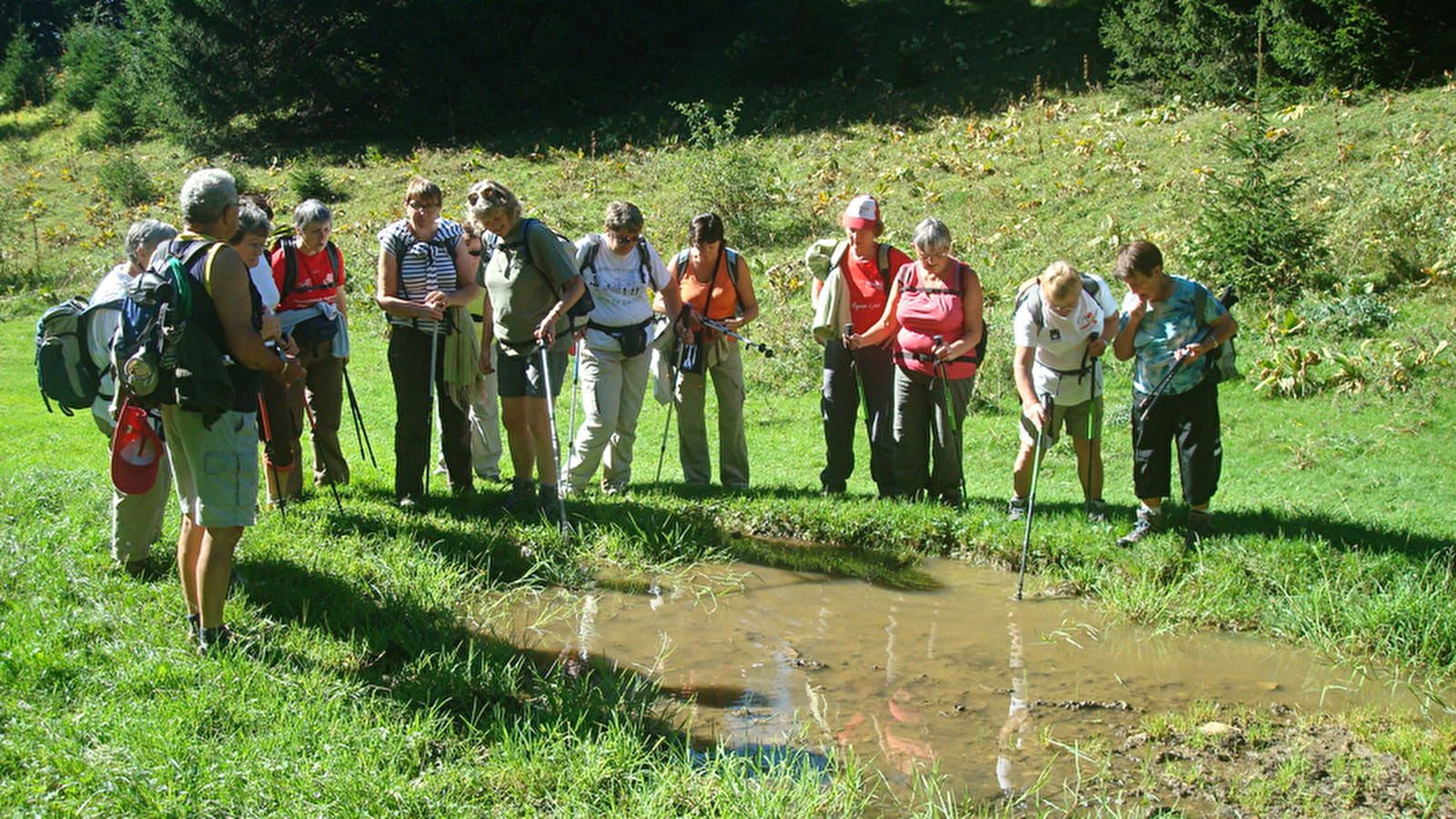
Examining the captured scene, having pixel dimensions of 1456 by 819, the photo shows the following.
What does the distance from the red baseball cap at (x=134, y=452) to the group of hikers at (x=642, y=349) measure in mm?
32

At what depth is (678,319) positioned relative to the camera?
843 centimetres

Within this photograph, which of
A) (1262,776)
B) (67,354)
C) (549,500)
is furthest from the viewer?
(549,500)

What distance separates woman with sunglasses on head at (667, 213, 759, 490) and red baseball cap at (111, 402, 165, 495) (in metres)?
3.77

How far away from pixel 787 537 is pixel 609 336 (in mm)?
1865

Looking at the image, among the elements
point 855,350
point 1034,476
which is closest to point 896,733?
point 1034,476

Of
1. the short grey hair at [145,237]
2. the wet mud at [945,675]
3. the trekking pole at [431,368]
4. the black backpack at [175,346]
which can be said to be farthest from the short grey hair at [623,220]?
the black backpack at [175,346]

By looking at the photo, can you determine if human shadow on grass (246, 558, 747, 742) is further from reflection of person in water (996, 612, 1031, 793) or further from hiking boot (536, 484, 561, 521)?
hiking boot (536, 484, 561, 521)

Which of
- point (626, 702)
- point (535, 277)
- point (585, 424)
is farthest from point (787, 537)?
point (626, 702)

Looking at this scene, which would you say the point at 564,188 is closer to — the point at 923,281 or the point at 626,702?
the point at 923,281

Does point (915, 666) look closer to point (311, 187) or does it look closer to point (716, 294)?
point (716, 294)

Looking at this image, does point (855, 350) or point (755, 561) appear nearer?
point (755, 561)

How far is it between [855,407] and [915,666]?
321cm

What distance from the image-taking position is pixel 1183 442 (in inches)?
271

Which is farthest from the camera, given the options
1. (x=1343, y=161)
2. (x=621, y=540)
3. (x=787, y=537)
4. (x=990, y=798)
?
(x=1343, y=161)
